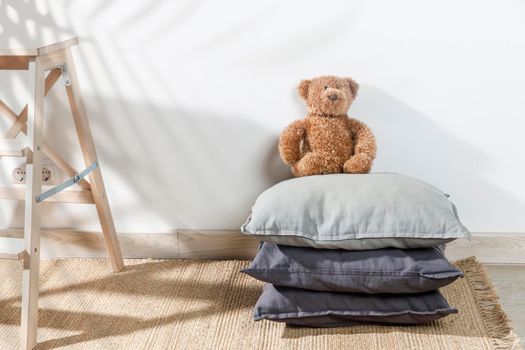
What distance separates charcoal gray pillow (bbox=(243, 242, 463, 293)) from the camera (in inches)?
61.2

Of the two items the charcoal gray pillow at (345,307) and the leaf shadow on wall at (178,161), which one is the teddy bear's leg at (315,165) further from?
the charcoal gray pillow at (345,307)

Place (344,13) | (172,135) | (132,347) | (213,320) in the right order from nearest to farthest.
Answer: (132,347), (213,320), (344,13), (172,135)

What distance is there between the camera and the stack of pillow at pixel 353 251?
5.11 ft

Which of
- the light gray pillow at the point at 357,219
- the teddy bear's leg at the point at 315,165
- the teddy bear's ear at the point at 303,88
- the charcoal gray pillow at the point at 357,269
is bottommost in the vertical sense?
the charcoal gray pillow at the point at 357,269

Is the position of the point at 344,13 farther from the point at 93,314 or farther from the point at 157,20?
the point at 93,314

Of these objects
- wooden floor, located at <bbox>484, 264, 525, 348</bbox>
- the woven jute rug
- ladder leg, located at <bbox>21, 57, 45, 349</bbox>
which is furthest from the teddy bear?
ladder leg, located at <bbox>21, 57, 45, 349</bbox>

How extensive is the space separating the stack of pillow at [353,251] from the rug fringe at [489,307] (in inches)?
5.3

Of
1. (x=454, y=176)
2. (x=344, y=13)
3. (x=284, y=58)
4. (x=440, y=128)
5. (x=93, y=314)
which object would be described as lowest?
(x=93, y=314)

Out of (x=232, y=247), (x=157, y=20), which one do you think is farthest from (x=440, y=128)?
(x=157, y=20)

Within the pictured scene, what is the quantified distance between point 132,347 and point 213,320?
8.4 inches

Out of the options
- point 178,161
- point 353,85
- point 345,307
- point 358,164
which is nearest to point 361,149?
point 358,164

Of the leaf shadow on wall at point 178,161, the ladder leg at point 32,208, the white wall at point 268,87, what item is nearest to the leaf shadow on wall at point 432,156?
the white wall at point 268,87

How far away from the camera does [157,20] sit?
1.86m

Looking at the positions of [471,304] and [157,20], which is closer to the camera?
[471,304]
